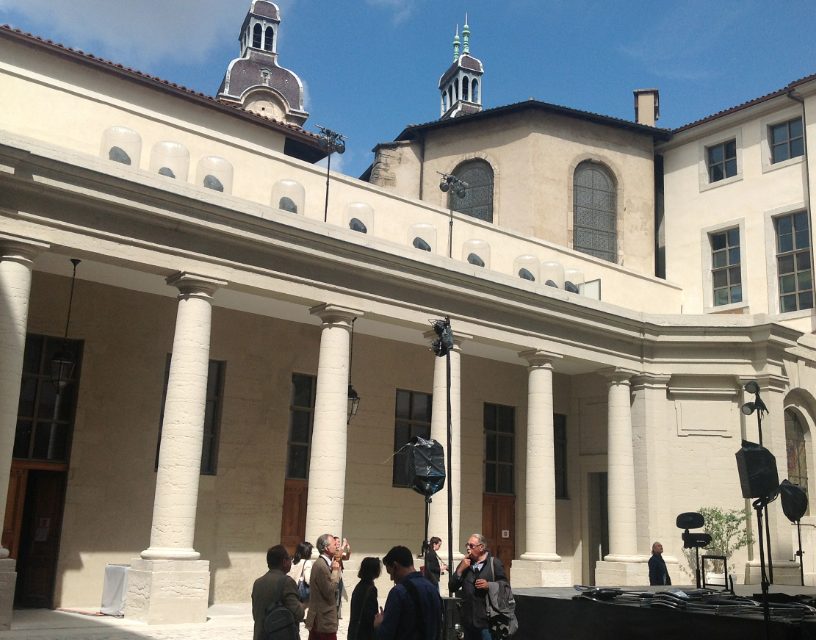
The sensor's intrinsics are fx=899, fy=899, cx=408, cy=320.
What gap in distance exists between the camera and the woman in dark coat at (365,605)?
7.59 m

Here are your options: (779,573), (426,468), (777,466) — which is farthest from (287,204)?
(779,573)

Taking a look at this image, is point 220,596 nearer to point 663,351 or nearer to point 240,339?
point 240,339

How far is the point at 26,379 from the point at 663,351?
14566mm

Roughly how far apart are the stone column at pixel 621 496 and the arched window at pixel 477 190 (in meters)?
8.93

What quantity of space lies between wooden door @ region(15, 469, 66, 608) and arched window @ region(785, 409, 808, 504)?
57.0ft

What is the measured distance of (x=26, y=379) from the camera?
16.4 metres

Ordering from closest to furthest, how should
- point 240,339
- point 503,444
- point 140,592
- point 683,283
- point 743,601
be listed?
1. point 743,601
2. point 140,592
3. point 240,339
4. point 503,444
5. point 683,283

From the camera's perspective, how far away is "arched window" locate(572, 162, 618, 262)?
28500 millimetres

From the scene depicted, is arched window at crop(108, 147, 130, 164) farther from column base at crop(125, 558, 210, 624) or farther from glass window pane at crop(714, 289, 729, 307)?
glass window pane at crop(714, 289, 729, 307)

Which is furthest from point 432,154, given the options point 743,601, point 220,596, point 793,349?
point 743,601

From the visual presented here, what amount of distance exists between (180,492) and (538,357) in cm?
890

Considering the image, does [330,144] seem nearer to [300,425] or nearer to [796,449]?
[300,425]

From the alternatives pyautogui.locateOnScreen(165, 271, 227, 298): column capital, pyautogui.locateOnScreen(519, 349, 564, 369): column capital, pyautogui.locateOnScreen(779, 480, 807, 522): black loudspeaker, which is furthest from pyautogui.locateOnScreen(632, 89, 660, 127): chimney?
pyautogui.locateOnScreen(165, 271, 227, 298): column capital

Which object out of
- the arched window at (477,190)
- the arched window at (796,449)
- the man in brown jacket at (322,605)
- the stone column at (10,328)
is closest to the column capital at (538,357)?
the arched window at (796,449)
